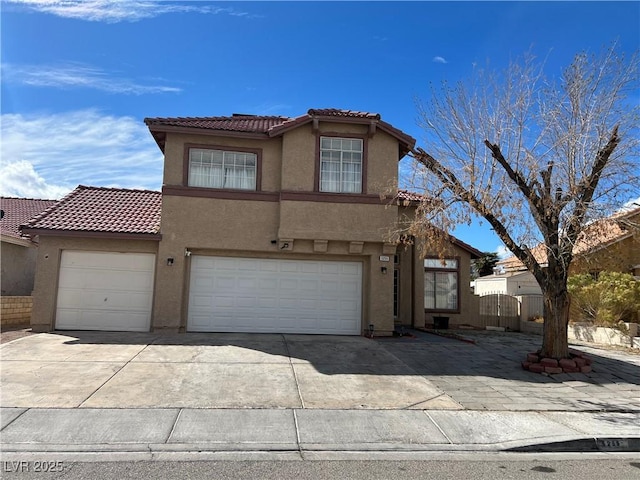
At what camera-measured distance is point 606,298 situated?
14562 mm

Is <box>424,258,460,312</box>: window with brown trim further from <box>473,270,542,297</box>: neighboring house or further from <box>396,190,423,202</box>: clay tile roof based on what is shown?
<box>473,270,542,297</box>: neighboring house

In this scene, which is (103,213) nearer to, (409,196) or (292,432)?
Answer: (409,196)

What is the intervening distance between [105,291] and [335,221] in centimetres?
662

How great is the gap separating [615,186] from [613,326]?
22.1ft

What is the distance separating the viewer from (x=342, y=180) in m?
13.8

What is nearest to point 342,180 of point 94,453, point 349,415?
point 349,415

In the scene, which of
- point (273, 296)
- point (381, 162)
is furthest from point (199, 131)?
point (381, 162)

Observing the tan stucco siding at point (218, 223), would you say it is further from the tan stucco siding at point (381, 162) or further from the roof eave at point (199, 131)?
the tan stucco siding at point (381, 162)

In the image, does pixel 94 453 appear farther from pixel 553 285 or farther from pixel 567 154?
pixel 567 154

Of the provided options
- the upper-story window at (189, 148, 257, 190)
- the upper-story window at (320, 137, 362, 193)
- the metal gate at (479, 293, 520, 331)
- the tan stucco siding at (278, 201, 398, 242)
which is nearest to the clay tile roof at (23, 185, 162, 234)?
the upper-story window at (189, 148, 257, 190)

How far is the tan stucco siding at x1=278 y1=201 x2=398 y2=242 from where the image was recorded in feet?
43.9

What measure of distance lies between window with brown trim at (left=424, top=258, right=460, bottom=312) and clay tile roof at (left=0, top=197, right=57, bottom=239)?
14926mm

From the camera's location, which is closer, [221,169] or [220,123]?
[221,169]

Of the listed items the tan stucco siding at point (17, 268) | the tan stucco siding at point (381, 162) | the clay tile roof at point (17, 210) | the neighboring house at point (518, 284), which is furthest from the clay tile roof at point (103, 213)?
the neighboring house at point (518, 284)
